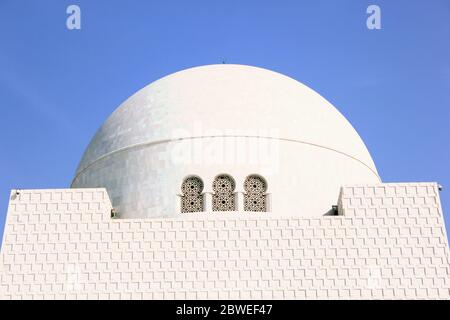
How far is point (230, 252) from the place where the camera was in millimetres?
11922

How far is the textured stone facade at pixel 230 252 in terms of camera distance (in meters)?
11.7

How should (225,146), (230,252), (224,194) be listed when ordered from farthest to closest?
(225,146) → (224,194) → (230,252)

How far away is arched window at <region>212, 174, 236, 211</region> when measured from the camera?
13.7 metres

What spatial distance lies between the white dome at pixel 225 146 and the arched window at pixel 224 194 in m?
0.13

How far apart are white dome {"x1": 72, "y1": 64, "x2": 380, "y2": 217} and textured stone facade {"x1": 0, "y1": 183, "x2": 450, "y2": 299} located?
1783mm

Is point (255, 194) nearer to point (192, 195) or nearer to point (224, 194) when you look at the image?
point (224, 194)

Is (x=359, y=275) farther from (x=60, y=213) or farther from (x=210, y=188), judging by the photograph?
(x=60, y=213)

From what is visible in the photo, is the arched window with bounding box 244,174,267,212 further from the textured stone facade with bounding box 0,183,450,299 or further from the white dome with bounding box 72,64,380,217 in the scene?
the textured stone facade with bounding box 0,183,450,299

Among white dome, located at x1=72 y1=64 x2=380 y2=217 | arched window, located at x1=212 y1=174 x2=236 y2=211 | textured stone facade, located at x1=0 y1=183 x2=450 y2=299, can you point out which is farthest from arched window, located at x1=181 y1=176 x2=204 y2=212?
textured stone facade, located at x1=0 y1=183 x2=450 y2=299

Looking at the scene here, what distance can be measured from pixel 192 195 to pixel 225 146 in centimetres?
116

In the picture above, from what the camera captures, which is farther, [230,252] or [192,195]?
[192,195]

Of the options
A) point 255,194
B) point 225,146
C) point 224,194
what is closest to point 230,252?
point 224,194
